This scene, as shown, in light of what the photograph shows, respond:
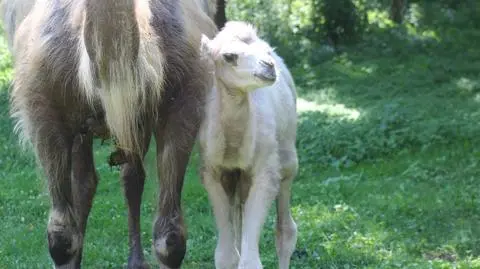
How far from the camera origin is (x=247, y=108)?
580 centimetres

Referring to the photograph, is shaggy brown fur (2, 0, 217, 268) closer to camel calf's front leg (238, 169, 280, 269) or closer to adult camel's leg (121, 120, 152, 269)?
camel calf's front leg (238, 169, 280, 269)

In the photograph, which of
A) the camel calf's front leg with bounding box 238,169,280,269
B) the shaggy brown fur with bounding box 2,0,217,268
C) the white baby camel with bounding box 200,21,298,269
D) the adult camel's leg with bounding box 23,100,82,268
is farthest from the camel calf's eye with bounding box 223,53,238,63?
the adult camel's leg with bounding box 23,100,82,268

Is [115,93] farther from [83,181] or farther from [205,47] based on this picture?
[83,181]

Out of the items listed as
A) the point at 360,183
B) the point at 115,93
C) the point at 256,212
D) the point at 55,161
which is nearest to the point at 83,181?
the point at 55,161

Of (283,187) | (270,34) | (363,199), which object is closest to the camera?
(283,187)

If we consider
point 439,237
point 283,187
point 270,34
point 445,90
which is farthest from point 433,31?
point 283,187

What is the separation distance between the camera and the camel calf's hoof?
18.1 feet

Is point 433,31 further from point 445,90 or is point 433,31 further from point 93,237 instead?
point 93,237

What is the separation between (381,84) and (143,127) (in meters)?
9.27

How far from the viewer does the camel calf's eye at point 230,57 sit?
5609 mm

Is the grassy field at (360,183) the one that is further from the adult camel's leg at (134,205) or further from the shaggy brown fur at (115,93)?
the shaggy brown fur at (115,93)

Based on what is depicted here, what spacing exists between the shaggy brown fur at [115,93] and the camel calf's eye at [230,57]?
0.47 feet

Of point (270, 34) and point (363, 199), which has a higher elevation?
point (363, 199)

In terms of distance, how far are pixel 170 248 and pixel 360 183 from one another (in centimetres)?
441
